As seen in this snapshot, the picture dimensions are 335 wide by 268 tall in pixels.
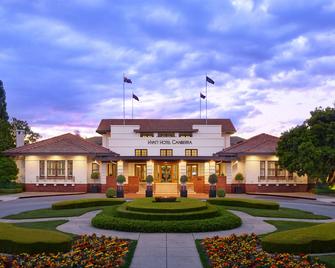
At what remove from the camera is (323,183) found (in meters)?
43.6

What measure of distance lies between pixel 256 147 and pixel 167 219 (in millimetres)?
28656

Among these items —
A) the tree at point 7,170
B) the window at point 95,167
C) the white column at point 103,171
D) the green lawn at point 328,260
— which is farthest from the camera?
the window at point 95,167

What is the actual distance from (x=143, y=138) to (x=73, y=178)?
972 cm

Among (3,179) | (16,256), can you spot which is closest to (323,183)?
(3,179)

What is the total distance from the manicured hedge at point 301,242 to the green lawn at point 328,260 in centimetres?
50

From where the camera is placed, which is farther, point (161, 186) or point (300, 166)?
point (161, 186)

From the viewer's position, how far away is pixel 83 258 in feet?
39.0

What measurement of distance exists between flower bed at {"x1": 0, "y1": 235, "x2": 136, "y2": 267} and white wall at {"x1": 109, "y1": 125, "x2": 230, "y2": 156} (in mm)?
35547

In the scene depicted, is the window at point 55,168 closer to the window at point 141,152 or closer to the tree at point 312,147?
the window at point 141,152

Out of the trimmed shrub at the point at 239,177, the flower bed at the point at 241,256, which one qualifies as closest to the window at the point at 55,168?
the trimmed shrub at the point at 239,177

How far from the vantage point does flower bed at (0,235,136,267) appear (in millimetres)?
11109

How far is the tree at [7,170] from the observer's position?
141 ft

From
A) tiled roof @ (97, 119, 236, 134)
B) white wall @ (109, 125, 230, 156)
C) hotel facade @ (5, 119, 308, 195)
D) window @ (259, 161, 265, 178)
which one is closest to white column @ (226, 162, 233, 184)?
hotel facade @ (5, 119, 308, 195)

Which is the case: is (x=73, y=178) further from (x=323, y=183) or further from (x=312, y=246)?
(x=312, y=246)
